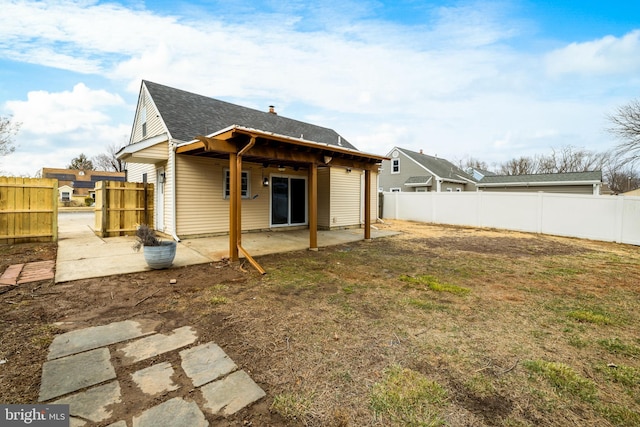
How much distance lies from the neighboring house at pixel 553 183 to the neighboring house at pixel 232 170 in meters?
14.4

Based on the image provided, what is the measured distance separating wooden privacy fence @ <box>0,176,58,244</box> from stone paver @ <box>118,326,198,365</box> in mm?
7074


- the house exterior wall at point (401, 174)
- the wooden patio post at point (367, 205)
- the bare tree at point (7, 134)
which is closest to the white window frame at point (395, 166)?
the house exterior wall at point (401, 174)

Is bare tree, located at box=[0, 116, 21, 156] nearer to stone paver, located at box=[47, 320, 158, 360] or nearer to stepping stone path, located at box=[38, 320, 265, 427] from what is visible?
stone paver, located at box=[47, 320, 158, 360]

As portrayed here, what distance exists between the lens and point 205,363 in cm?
226

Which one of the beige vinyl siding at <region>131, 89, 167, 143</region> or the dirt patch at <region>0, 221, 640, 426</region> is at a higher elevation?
the beige vinyl siding at <region>131, 89, 167, 143</region>

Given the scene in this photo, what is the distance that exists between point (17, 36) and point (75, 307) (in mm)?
9043

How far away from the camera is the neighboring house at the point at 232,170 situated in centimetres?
614

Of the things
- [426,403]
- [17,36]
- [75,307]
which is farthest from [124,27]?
[426,403]

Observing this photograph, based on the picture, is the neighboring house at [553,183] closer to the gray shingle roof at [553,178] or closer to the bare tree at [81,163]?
the gray shingle roof at [553,178]

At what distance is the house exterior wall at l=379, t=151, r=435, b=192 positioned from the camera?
23281mm

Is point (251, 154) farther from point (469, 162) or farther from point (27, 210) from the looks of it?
point (469, 162)

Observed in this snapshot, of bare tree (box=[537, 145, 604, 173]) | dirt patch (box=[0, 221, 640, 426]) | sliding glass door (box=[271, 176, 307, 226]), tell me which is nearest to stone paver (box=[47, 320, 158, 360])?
dirt patch (box=[0, 221, 640, 426])

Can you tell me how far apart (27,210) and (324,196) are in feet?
28.6

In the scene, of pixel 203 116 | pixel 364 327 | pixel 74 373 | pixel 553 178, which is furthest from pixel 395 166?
pixel 74 373
